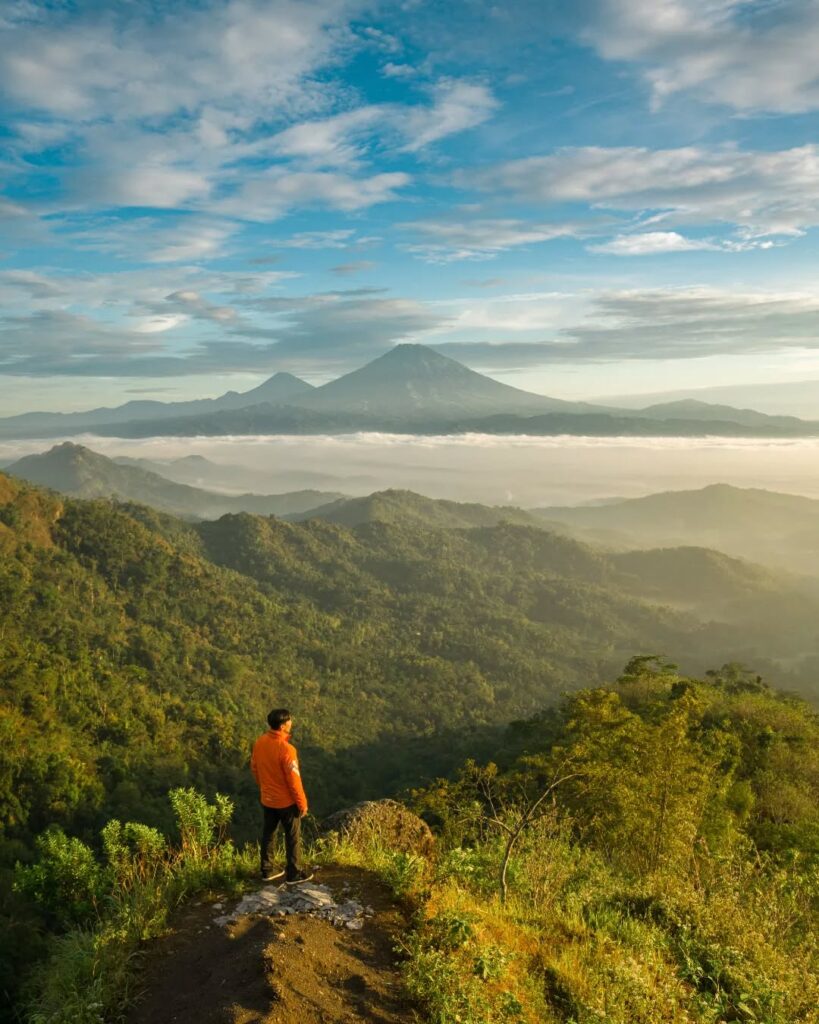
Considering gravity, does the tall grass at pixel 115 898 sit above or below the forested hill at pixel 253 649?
above

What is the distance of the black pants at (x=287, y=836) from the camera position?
695 centimetres

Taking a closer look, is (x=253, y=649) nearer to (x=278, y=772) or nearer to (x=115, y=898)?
(x=278, y=772)

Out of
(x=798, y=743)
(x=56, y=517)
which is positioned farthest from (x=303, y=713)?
(x=798, y=743)

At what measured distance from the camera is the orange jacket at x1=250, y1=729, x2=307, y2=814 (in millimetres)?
7164

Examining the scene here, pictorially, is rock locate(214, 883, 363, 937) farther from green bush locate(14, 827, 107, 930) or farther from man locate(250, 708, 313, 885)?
green bush locate(14, 827, 107, 930)

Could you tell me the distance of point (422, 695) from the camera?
346 ft

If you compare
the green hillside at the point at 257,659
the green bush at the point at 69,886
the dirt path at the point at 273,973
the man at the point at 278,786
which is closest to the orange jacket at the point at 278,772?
the man at the point at 278,786

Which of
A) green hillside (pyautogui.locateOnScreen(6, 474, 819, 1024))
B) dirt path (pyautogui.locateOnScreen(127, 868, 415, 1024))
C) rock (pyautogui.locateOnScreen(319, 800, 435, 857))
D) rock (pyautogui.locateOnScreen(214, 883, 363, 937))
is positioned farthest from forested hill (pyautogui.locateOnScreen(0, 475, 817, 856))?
dirt path (pyautogui.locateOnScreen(127, 868, 415, 1024))

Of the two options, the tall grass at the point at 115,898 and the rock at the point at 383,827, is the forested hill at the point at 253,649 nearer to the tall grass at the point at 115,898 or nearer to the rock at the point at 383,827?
the rock at the point at 383,827

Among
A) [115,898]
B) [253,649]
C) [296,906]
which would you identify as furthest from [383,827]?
[253,649]

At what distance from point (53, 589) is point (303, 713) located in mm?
36863

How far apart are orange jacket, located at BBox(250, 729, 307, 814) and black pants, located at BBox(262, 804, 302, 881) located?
0.28 ft

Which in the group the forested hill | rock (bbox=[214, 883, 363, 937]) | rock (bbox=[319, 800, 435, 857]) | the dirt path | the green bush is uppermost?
the dirt path

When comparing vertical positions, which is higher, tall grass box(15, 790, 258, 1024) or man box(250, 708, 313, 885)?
man box(250, 708, 313, 885)
